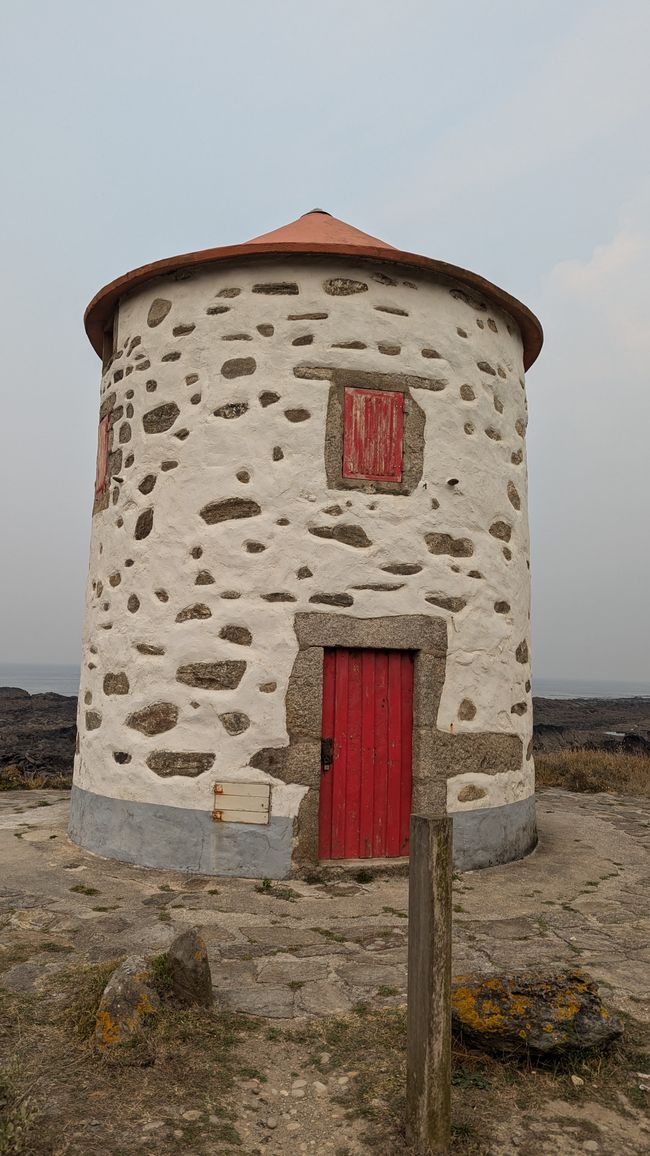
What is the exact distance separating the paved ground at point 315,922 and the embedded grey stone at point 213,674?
4.46 ft

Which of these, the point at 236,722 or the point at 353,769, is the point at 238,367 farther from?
the point at 353,769

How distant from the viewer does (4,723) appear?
1875 cm

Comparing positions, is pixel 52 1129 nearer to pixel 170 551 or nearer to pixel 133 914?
pixel 133 914

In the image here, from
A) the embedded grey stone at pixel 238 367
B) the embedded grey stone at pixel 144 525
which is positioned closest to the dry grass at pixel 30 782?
the embedded grey stone at pixel 144 525

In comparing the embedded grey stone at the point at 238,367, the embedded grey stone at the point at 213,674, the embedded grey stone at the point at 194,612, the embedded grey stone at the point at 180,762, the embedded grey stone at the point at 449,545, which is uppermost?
the embedded grey stone at the point at 238,367

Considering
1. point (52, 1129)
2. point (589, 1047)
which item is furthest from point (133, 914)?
point (589, 1047)

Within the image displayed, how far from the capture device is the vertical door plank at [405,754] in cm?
601

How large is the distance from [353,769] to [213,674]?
125cm

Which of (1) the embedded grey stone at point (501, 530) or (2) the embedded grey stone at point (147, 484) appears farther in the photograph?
(1) the embedded grey stone at point (501, 530)

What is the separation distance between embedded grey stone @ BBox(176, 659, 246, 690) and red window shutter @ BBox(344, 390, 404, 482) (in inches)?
65.7

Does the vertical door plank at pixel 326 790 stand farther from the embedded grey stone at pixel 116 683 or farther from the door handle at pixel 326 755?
the embedded grey stone at pixel 116 683

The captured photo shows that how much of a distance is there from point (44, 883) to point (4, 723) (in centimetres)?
1458

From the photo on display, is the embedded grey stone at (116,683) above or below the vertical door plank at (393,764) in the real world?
above

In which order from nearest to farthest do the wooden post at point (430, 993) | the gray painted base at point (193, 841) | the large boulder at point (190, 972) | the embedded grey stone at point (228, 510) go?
1. the wooden post at point (430, 993)
2. the large boulder at point (190, 972)
3. the gray painted base at point (193, 841)
4. the embedded grey stone at point (228, 510)
